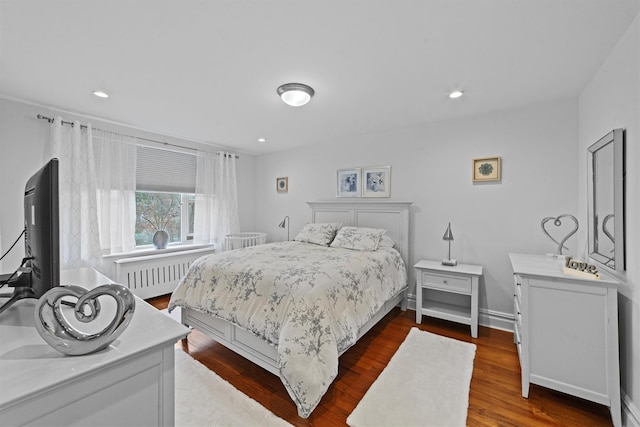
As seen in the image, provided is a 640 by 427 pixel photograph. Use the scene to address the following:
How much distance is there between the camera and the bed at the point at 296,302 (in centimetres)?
171

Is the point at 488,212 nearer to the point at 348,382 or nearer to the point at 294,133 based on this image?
the point at 348,382

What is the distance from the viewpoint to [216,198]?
4574mm

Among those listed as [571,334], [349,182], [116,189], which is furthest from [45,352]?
[349,182]

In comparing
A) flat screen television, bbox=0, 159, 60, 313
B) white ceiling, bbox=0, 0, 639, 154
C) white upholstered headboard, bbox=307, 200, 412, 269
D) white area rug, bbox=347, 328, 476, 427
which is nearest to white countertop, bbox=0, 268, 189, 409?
flat screen television, bbox=0, 159, 60, 313

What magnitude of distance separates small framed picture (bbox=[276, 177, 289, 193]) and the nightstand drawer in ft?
9.20

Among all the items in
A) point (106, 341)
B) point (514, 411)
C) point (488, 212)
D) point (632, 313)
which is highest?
point (488, 212)

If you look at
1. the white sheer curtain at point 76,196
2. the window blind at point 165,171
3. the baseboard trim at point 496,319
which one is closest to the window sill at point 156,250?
the white sheer curtain at point 76,196

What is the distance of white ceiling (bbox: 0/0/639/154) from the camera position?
148 cm

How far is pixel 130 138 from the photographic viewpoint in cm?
356

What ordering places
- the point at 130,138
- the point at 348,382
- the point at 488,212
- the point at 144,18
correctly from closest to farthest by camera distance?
the point at 144,18
the point at 348,382
the point at 488,212
the point at 130,138

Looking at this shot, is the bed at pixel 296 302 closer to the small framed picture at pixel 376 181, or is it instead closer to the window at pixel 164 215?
the small framed picture at pixel 376 181

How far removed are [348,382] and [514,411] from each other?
1.07 metres

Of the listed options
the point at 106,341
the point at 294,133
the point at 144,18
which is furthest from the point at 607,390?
the point at 294,133

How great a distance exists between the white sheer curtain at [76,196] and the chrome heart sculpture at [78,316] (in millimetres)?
3050
